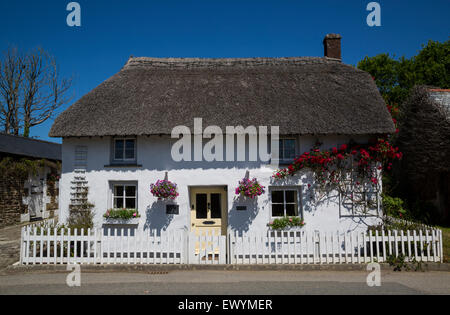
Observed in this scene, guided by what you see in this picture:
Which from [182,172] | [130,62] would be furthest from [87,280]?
[130,62]

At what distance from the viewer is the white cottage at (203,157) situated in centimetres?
906

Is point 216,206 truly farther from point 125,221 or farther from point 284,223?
point 125,221

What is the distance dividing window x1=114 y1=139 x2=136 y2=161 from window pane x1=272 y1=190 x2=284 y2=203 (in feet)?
15.4

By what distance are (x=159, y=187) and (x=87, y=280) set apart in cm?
305

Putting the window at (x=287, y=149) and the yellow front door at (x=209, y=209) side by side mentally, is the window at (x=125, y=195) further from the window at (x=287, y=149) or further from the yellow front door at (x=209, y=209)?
the window at (x=287, y=149)

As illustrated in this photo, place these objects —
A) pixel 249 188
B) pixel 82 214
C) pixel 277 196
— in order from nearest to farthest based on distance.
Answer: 1. pixel 249 188
2. pixel 82 214
3. pixel 277 196

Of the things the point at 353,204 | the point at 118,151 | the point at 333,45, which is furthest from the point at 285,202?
the point at 333,45

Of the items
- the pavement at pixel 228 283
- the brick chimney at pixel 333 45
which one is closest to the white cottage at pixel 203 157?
the pavement at pixel 228 283

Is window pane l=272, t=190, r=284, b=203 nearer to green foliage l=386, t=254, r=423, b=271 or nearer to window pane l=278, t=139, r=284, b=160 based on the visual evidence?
window pane l=278, t=139, r=284, b=160

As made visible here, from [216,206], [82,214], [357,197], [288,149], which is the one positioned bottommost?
[82,214]

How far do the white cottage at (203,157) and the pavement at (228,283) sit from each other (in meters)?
2.06

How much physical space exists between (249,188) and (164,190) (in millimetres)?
2521

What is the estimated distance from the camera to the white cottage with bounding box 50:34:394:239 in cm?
906

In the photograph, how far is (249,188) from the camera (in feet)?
28.6
